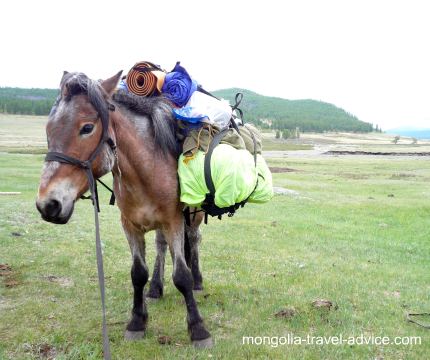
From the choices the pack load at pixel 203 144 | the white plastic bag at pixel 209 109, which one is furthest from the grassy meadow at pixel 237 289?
the white plastic bag at pixel 209 109

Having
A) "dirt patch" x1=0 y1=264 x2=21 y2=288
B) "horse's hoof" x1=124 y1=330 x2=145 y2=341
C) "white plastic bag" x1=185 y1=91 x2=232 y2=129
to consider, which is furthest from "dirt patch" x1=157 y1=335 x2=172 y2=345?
"dirt patch" x1=0 y1=264 x2=21 y2=288

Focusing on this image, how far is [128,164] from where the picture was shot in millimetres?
4590

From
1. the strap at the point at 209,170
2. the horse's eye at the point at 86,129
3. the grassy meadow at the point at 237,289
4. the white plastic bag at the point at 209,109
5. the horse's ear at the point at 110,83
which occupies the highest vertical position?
the horse's ear at the point at 110,83

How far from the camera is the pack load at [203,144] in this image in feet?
15.6

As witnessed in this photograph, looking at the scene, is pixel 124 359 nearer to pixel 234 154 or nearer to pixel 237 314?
pixel 237 314

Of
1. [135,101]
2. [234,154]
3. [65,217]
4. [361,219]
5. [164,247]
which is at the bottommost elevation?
[361,219]

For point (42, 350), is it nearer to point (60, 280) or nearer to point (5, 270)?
point (60, 280)

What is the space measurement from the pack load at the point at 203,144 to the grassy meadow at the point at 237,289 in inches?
71.1

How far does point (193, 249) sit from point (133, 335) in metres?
1.92

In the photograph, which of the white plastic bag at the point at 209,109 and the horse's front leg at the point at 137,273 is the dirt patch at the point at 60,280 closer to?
the horse's front leg at the point at 137,273

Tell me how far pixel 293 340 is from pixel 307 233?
7.02 m

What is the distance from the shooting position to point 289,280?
7.59 m

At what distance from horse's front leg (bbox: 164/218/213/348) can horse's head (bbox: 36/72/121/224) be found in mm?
1317

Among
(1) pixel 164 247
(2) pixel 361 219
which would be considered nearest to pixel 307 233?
(2) pixel 361 219
